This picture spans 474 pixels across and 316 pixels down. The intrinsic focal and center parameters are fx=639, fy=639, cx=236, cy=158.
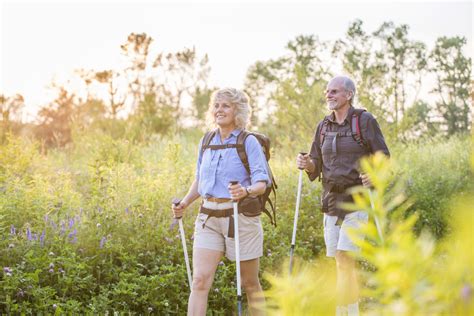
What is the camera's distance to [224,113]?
492cm

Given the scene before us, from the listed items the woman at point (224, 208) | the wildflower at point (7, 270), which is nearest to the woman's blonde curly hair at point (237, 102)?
the woman at point (224, 208)

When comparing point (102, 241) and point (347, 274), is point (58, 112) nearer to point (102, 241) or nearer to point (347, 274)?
point (102, 241)

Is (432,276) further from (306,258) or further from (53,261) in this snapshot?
(306,258)

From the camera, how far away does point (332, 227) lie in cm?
542

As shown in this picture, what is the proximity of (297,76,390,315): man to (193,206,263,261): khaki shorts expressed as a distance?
726mm

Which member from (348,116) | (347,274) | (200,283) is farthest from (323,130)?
(200,283)

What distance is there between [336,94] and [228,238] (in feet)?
5.03

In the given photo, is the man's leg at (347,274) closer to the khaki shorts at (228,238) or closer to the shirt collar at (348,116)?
the khaki shorts at (228,238)

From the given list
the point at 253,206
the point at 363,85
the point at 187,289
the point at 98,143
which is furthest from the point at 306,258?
the point at 363,85

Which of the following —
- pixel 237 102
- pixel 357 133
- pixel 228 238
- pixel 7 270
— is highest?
pixel 237 102

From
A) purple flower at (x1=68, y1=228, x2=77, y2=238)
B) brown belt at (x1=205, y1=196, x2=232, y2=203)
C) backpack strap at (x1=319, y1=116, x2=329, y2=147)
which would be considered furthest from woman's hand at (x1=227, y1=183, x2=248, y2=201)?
purple flower at (x1=68, y1=228, x2=77, y2=238)

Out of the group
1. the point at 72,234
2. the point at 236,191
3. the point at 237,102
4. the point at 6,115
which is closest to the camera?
the point at 236,191

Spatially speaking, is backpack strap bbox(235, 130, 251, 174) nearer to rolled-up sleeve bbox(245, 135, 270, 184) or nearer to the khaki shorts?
rolled-up sleeve bbox(245, 135, 270, 184)

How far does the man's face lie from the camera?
5332 mm
